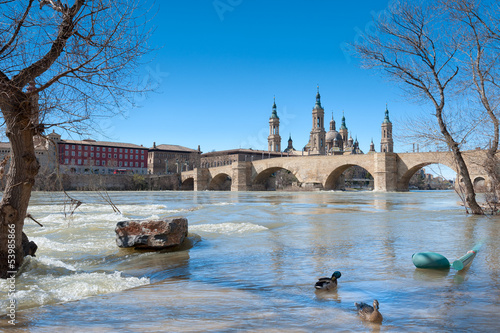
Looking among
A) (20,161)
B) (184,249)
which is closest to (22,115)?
(20,161)

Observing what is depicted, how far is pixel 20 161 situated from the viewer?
4.52 m

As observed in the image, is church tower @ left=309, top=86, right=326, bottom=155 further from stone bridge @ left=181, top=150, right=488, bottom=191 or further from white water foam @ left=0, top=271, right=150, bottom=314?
white water foam @ left=0, top=271, right=150, bottom=314

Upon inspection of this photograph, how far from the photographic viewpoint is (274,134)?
435 ft

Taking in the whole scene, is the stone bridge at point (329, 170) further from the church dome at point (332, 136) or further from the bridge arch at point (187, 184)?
the church dome at point (332, 136)

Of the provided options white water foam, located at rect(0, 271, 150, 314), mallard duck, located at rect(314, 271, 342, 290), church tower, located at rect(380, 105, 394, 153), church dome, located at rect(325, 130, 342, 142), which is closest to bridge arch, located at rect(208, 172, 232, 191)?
church dome, located at rect(325, 130, 342, 142)

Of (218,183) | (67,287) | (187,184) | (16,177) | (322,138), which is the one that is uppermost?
(322,138)

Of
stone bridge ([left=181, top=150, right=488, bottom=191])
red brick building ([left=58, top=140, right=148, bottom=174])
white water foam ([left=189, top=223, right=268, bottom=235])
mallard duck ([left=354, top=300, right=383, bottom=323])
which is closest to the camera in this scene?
mallard duck ([left=354, top=300, right=383, bottom=323])

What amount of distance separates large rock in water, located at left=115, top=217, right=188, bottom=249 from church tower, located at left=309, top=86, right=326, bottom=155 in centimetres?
10954

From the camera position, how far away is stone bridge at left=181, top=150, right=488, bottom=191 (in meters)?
41.6

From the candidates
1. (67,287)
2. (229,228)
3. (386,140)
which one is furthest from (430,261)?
(386,140)

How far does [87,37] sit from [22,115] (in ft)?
3.68

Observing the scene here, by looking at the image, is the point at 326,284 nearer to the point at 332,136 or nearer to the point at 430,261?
the point at 430,261

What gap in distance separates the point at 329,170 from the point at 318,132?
67414 millimetres

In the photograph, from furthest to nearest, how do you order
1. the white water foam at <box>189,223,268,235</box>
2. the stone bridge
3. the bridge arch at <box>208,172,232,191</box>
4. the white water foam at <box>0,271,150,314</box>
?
1. the bridge arch at <box>208,172,232,191</box>
2. the stone bridge
3. the white water foam at <box>189,223,268,235</box>
4. the white water foam at <box>0,271,150,314</box>
